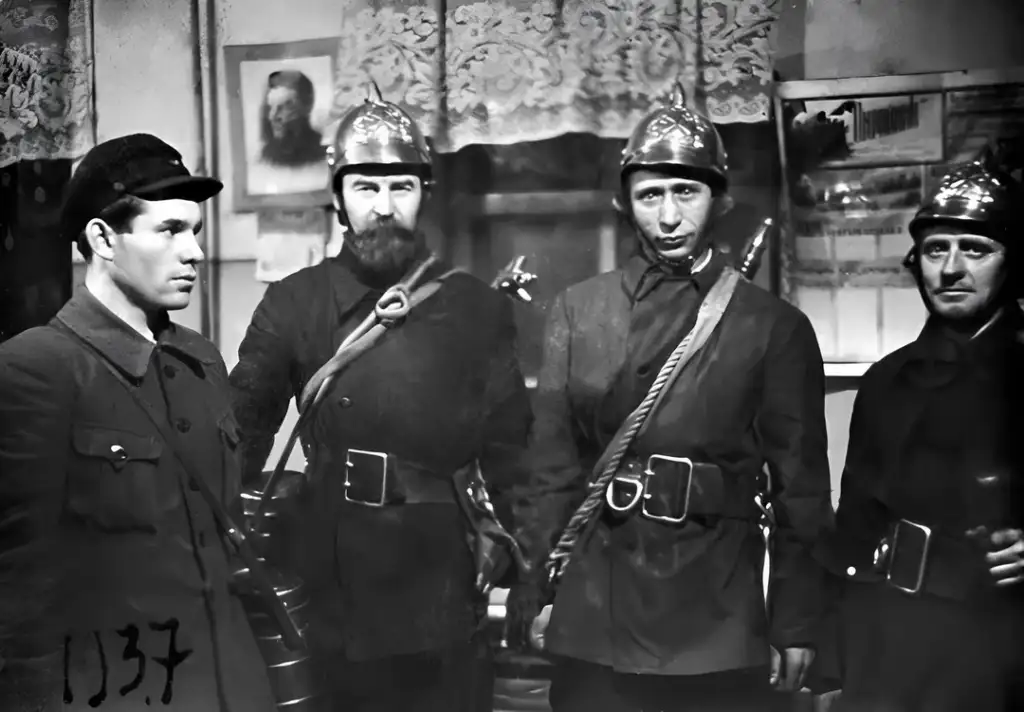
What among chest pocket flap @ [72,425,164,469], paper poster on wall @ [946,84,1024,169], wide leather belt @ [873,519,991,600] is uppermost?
paper poster on wall @ [946,84,1024,169]

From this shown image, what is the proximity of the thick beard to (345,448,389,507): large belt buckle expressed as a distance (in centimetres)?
43

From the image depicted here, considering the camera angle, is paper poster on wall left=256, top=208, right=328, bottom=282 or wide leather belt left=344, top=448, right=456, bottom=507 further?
paper poster on wall left=256, top=208, right=328, bottom=282

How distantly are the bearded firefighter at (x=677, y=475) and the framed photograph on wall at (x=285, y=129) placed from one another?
79 cm

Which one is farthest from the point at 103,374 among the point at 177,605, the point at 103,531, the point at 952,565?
the point at 952,565

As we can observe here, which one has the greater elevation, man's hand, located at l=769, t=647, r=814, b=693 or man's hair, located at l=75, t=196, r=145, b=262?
man's hair, located at l=75, t=196, r=145, b=262

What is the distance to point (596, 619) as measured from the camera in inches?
96.1

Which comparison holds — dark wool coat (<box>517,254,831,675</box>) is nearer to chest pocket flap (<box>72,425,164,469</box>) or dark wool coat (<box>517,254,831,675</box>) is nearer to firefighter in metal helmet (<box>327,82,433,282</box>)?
firefighter in metal helmet (<box>327,82,433,282</box>)

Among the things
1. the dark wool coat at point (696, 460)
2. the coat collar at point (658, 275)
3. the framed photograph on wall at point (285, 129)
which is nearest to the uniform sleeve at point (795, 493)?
the dark wool coat at point (696, 460)

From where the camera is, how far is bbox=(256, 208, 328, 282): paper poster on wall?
2684mm

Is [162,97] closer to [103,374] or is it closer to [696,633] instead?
[103,374]

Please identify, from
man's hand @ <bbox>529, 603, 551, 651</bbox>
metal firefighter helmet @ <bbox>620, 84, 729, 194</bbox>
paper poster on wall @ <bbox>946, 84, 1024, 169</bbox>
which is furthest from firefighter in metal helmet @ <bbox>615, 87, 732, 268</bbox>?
man's hand @ <bbox>529, 603, 551, 651</bbox>

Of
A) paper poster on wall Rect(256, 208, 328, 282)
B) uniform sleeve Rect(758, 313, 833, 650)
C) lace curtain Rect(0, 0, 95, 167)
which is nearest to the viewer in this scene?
uniform sleeve Rect(758, 313, 833, 650)

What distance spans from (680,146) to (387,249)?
74 cm

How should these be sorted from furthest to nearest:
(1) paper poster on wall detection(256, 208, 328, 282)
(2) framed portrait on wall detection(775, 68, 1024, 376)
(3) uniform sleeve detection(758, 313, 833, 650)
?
1. (1) paper poster on wall detection(256, 208, 328, 282)
2. (2) framed portrait on wall detection(775, 68, 1024, 376)
3. (3) uniform sleeve detection(758, 313, 833, 650)
